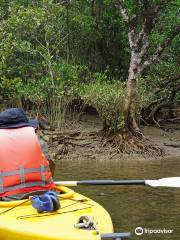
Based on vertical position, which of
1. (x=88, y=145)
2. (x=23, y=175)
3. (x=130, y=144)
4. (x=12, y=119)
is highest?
(x=12, y=119)

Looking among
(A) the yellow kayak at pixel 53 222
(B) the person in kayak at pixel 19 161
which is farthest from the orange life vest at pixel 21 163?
(A) the yellow kayak at pixel 53 222

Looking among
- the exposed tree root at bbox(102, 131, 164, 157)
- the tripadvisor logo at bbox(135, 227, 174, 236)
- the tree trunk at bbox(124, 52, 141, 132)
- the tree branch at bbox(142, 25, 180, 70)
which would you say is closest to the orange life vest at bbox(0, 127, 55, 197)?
the tripadvisor logo at bbox(135, 227, 174, 236)

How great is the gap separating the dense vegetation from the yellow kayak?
8621 millimetres

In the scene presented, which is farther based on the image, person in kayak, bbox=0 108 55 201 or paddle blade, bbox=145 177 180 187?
paddle blade, bbox=145 177 180 187

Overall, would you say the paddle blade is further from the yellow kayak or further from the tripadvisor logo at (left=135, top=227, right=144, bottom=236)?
the yellow kayak

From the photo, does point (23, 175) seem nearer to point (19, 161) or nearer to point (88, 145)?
point (19, 161)

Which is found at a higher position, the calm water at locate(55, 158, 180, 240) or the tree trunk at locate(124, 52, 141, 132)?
the tree trunk at locate(124, 52, 141, 132)

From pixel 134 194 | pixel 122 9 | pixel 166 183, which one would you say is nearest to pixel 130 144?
pixel 122 9

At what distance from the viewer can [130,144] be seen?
1434cm

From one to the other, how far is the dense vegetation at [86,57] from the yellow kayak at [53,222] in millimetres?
8621

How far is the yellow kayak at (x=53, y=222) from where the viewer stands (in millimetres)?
5156

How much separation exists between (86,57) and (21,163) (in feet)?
43.5

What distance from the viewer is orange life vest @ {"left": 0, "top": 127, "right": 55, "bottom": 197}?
231 inches

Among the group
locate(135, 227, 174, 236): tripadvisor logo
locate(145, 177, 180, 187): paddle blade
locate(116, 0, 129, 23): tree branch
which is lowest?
locate(135, 227, 174, 236): tripadvisor logo
